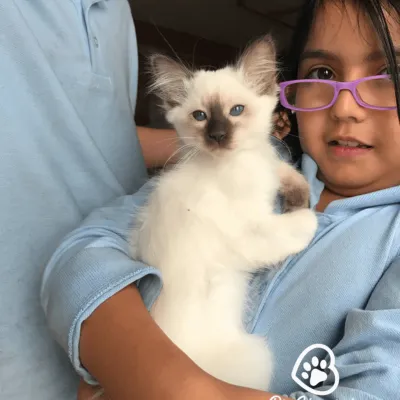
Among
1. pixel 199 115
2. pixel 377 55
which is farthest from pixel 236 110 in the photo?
pixel 377 55

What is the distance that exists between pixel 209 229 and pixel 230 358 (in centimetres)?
24

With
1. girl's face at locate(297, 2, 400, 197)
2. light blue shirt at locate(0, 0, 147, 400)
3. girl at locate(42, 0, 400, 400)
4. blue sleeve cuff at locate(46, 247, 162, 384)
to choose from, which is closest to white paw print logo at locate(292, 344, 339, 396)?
girl at locate(42, 0, 400, 400)

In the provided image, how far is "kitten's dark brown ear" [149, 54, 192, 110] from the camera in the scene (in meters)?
1.08

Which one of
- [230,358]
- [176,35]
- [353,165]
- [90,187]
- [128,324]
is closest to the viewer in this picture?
[128,324]

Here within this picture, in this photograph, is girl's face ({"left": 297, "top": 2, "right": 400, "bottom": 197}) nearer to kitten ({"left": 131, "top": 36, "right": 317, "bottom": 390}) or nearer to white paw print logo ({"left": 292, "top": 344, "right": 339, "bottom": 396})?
kitten ({"left": 131, "top": 36, "right": 317, "bottom": 390})

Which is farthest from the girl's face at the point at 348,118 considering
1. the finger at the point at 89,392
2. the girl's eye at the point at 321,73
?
the finger at the point at 89,392

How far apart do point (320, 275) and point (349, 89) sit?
0.38m

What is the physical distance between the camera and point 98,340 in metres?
0.66

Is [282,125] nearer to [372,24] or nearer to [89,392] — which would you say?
[372,24]

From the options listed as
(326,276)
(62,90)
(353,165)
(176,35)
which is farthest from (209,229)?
(176,35)

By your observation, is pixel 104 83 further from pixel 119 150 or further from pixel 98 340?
pixel 98 340

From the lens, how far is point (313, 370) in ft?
2.22

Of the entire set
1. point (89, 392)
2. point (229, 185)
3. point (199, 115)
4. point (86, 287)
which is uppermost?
point (199, 115)

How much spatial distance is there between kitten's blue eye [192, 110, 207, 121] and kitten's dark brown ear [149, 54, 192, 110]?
4.1 inches
